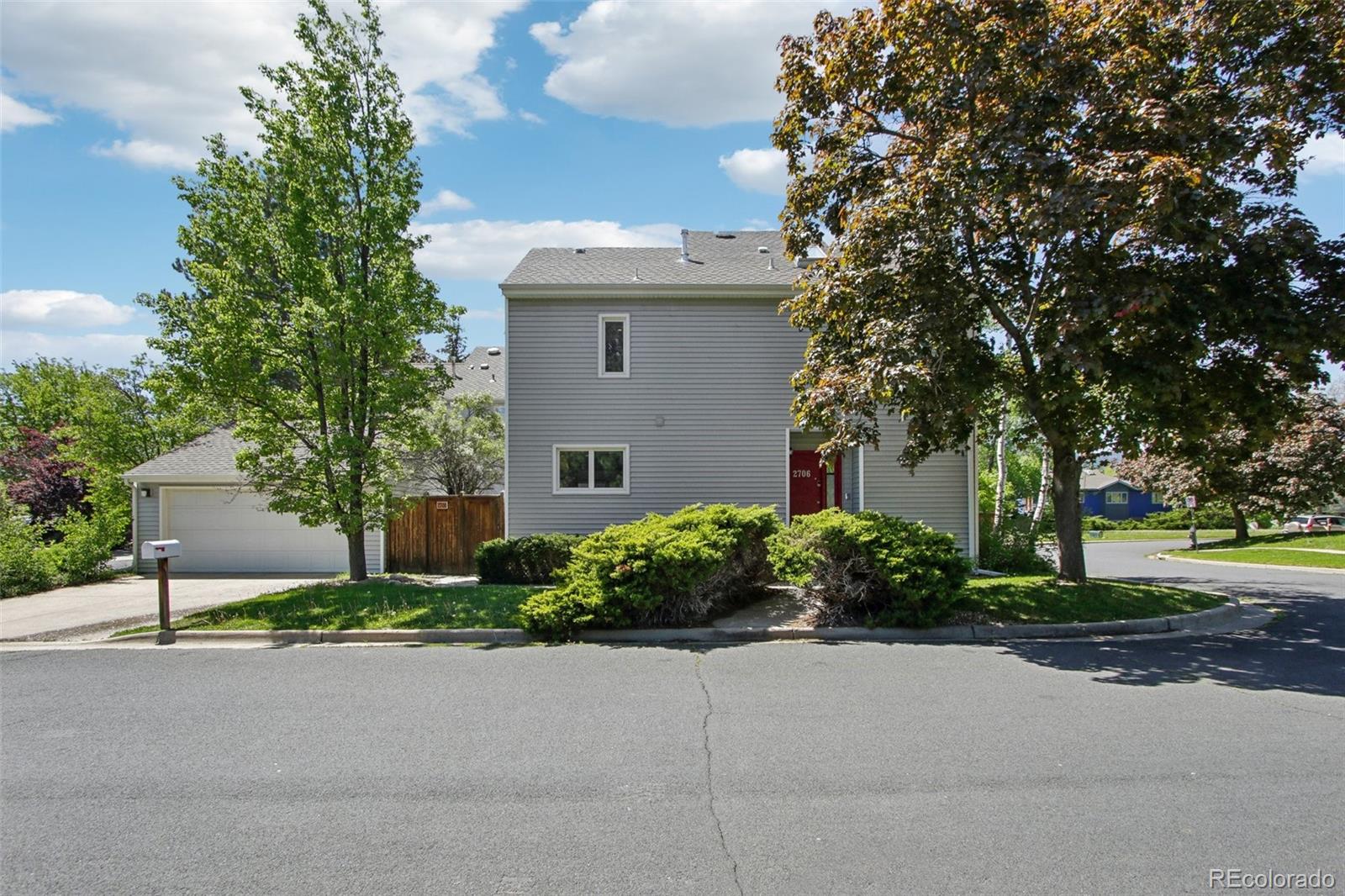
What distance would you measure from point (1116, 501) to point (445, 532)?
57473 millimetres

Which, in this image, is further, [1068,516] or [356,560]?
[356,560]

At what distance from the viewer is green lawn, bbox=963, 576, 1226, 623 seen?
10000mm

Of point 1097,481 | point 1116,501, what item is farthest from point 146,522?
point 1097,481

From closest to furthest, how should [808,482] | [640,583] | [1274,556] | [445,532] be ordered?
[640,583], [808,482], [445,532], [1274,556]

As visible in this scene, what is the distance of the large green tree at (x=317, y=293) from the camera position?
1235 cm

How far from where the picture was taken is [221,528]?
18734 mm

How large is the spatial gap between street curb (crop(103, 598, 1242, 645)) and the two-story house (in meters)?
6.14

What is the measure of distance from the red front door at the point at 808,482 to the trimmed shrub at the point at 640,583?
259 inches

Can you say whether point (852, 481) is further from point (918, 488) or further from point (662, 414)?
point (662, 414)

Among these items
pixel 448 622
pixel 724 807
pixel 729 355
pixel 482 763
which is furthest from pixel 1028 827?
pixel 729 355

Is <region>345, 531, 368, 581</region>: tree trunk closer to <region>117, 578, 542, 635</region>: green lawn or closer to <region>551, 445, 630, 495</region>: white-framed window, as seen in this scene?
<region>117, 578, 542, 635</region>: green lawn

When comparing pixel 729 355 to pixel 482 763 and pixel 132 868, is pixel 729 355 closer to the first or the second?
pixel 482 763

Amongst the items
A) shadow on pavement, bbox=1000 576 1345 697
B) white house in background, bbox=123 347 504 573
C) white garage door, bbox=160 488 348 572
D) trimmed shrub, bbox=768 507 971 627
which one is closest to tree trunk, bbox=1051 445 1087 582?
shadow on pavement, bbox=1000 576 1345 697

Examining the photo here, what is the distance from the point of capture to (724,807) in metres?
4.46
